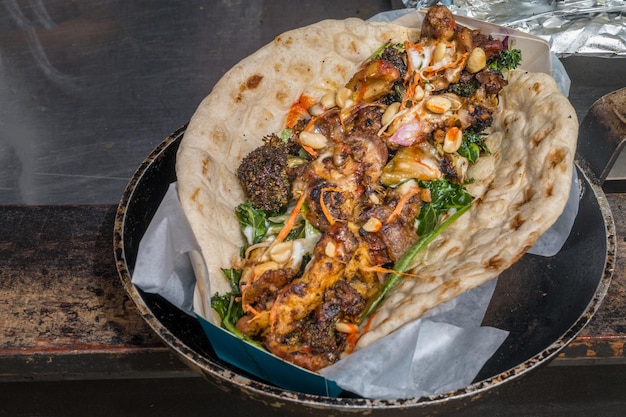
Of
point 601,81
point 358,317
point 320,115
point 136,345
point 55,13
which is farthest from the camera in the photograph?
point 55,13

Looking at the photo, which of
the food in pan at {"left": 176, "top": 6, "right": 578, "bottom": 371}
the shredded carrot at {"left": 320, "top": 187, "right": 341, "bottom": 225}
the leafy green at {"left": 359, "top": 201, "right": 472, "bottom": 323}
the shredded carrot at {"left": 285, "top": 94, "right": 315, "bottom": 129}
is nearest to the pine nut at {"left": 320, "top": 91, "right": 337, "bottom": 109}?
the food in pan at {"left": 176, "top": 6, "right": 578, "bottom": 371}

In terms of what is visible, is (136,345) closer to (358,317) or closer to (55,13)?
(358,317)

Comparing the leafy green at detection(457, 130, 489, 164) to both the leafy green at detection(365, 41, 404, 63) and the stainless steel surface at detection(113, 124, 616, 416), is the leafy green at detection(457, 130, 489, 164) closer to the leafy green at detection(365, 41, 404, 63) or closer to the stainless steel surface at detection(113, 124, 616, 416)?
the stainless steel surface at detection(113, 124, 616, 416)

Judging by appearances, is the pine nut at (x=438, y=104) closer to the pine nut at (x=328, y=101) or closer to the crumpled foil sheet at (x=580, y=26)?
the pine nut at (x=328, y=101)

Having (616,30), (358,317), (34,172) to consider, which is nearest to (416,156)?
(358,317)

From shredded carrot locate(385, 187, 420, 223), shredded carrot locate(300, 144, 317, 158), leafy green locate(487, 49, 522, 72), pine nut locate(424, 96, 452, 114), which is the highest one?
leafy green locate(487, 49, 522, 72)

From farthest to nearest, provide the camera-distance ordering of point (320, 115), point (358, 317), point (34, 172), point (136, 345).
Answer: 1. point (34, 172)
2. point (320, 115)
3. point (136, 345)
4. point (358, 317)
